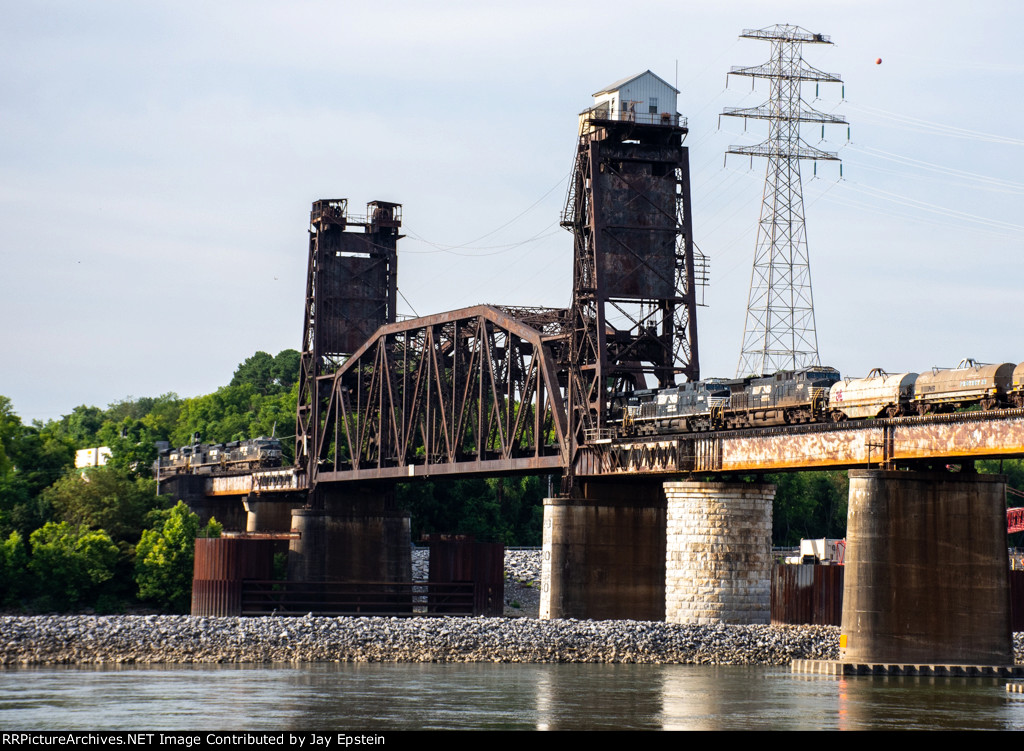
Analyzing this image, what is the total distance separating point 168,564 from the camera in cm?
10938

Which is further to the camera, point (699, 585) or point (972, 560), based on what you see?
point (699, 585)

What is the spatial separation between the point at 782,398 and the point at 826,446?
22.2 ft

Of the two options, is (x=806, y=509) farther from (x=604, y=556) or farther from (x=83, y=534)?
(x=604, y=556)

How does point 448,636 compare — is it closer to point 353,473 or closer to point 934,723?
point 934,723

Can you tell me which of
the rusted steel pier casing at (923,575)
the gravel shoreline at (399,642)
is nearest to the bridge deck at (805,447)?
the rusted steel pier casing at (923,575)

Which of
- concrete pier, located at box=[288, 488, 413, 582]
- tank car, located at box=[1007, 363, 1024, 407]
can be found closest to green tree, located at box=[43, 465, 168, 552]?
concrete pier, located at box=[288, 488, 413, 582]

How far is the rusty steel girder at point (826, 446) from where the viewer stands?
5553 cm

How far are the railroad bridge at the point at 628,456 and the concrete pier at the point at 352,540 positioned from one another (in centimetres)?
16

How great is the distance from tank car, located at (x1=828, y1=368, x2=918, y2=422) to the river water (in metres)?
10.9

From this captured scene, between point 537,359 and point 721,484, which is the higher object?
point 537,359

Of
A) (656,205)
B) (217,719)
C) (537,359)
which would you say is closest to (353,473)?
(537,359)

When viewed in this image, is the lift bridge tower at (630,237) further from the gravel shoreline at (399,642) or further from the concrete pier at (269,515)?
the concrete pier at (269,515)

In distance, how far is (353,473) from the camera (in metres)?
114

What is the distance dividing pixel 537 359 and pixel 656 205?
10.7 m
